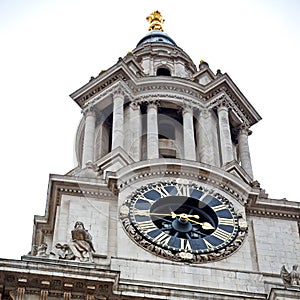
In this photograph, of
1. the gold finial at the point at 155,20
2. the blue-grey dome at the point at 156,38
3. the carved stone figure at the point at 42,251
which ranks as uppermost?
the gold finial at the point at 155,20

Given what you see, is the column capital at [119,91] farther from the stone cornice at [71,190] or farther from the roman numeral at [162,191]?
the roman numeral at [162,191]

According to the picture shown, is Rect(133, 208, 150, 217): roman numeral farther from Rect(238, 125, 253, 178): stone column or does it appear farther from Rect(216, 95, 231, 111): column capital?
Rect(216, 95, 231, 111): column capital

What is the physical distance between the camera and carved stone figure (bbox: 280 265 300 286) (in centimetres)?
3438

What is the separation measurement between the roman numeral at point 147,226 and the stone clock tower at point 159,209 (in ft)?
0.36

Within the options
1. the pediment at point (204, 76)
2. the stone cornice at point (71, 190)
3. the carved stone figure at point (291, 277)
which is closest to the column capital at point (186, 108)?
the pediment at point (204, 76)

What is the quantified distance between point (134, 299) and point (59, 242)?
432cm

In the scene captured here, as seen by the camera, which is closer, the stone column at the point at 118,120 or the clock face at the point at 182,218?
the clock face at the point at 182,218

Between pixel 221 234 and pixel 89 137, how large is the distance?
8.16m

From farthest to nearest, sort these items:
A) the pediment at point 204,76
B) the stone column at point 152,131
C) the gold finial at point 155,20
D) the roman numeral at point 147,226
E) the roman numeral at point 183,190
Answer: the gold finial at point 155,20 < the pediment at point 204,76 < the stone column at point 152,131 < the roman numeral at point 183,190 < the roman numeral at point 147,226

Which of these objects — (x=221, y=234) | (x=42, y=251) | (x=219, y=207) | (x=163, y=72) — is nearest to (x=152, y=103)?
(x=163, y=72)

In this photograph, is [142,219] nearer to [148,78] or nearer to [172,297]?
[172,297]

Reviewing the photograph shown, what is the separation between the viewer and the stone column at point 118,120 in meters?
41.5

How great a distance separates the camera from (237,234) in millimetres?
36969

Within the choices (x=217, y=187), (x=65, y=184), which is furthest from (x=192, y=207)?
(x=65, y=184)
